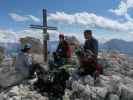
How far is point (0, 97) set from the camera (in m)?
12.7

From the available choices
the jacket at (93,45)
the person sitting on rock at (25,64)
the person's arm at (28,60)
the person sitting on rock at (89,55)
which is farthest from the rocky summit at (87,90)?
the jacket at (93,45)

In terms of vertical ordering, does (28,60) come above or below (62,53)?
below

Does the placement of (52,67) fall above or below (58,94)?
above

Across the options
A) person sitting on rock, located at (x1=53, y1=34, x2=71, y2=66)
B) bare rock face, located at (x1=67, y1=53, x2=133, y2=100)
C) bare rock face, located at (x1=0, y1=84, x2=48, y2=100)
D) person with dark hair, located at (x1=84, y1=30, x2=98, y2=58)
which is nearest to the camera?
bare rock face, located at (x1=67, y1=53, x2=133, y2=100)

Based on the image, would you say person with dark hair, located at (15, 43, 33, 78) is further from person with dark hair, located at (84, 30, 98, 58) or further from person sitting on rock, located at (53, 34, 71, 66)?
person with dark hair, located at (84, 30, 98, 58)

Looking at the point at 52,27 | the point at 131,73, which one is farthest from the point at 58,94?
the point at 52,27

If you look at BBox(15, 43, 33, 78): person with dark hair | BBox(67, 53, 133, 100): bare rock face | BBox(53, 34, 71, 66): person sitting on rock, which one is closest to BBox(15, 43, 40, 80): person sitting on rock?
BBox(15, 43, 33, 78): person with dark hair

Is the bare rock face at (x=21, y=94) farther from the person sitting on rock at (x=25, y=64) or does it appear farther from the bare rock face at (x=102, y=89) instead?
the bare rock face at (x=102, y=89)

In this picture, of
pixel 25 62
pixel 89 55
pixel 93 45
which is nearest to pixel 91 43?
pixel 93 45

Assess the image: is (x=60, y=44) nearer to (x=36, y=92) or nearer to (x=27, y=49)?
(x=27, y=49)

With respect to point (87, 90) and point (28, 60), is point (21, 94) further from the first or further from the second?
point (87, 90)

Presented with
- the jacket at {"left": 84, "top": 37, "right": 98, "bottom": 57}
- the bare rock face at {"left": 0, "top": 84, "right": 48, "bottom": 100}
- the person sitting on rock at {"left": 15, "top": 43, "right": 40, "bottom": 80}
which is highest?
the jacket at {"left": 84, "top": 37, "right": 98, "bottom": 57}

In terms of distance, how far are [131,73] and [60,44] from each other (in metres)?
4.73

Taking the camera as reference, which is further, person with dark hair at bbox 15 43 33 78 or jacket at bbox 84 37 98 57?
person with dark hair at bbox 15 43 33 78
